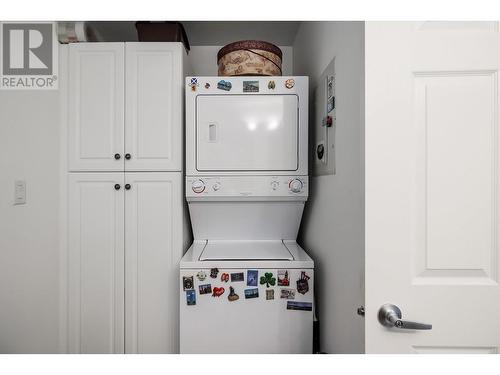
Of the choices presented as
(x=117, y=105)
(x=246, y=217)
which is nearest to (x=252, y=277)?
(x=246, y=217)

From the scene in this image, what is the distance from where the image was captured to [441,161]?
776mm

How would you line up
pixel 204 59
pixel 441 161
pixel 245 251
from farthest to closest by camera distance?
1. pixel 204 59
2. pixel 245 251
3. pixel 441 161

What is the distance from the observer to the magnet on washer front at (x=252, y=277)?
134 cm

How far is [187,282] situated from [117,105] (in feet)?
3.57

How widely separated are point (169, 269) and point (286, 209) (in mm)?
793

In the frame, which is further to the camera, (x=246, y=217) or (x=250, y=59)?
(x=246, y=217)

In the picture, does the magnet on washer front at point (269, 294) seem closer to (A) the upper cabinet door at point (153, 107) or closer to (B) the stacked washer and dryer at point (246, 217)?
(B) the stacked washer and dryer at point (246, 217)

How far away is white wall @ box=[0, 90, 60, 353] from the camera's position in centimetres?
154

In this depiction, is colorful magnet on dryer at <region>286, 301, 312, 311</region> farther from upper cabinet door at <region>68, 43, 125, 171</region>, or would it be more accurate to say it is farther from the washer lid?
upper cabinet door at <region>68, 43, 125, 171</region>

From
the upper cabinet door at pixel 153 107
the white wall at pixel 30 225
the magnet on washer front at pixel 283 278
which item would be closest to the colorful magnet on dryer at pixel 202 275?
the magnet on washer front at pixel 283 278

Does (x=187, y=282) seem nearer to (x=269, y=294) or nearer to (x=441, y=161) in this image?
(x=269, y=294)

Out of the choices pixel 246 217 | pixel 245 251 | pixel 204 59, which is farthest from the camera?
pixel 204 59

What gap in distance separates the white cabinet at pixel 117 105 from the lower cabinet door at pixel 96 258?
0.12m
